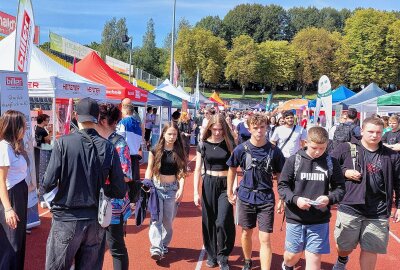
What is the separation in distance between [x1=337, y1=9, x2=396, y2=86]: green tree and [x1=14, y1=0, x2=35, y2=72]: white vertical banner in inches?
2584

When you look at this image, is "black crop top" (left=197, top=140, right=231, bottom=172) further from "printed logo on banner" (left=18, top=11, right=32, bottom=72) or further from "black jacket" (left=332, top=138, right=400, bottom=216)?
"printed logo on banner" (left=18, top=11, right=32, bottom=72)

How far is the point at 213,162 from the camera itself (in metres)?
5.14

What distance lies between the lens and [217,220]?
509 centimetres

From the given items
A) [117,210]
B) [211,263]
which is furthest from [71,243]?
[211,263]

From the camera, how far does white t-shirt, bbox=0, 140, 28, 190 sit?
3.78m

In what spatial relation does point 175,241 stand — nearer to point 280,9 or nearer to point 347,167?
point 347,167

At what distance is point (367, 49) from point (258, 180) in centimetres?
6764

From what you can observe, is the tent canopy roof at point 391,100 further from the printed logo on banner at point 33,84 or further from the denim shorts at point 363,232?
the printed logo on banner at point 33,84

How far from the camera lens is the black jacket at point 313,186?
12.8 ft

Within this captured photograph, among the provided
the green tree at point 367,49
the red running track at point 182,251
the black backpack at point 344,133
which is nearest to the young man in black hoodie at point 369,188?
the red running track at point 182,251

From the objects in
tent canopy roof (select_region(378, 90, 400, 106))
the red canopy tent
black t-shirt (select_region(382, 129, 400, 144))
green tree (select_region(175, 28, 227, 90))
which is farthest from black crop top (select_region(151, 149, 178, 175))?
green tree (select_region(175, 28, 227, 90))

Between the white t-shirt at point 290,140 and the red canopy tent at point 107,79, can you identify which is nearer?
the white t-shirt at point 290,140

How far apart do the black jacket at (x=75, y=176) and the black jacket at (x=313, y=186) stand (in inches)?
72.0

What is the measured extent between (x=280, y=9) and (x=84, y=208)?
332 feet
